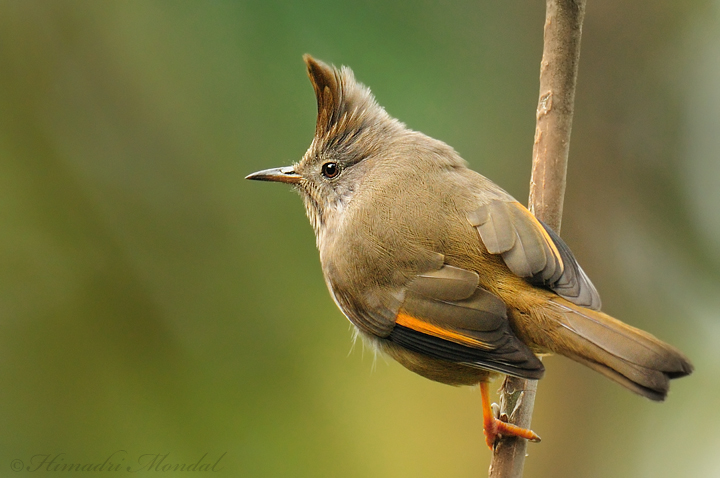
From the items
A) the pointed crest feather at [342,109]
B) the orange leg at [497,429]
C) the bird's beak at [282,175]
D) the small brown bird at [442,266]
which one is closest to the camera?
the small brown bird at [442,266]

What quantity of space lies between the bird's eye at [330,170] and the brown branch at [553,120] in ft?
3.01

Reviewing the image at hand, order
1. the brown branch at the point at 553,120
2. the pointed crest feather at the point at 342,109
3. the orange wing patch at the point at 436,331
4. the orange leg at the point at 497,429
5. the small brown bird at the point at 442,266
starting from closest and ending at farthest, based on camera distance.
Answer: the small brown bird at the point at 442,266, the orange wing patch at the point at 436,331, the orange leg at the point at 497,429, the brown branch at the point at 553,120, the pointed crest feather at the point at 342,109

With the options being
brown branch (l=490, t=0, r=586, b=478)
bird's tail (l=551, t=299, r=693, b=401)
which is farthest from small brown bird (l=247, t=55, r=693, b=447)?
brown branch (l=490, t=0, r=586, b=478)

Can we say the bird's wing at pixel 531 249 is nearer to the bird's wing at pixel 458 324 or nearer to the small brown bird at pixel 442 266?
the small brown bird at pixel 442 266

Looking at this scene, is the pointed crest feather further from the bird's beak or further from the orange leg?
the orange leg

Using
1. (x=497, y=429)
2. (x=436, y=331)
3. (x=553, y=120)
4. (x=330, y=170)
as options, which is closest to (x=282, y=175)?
(x=330, y=170)

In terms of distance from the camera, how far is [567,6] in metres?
2.70

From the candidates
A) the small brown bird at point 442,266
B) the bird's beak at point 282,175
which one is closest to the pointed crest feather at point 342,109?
the small brown bird at point 442,266

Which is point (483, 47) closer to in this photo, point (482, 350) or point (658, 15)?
point (658, 15)

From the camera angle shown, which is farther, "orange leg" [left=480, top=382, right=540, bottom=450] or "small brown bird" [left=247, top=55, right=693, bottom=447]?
"orange leg" [left=480, top=382, right=540, bottom=450]

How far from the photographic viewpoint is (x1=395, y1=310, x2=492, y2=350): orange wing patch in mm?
2403

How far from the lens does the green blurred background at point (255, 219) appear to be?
347 centimetres

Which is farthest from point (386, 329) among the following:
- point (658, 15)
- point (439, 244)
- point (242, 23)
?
point (658, 15)

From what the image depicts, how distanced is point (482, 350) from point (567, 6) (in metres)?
1.44
